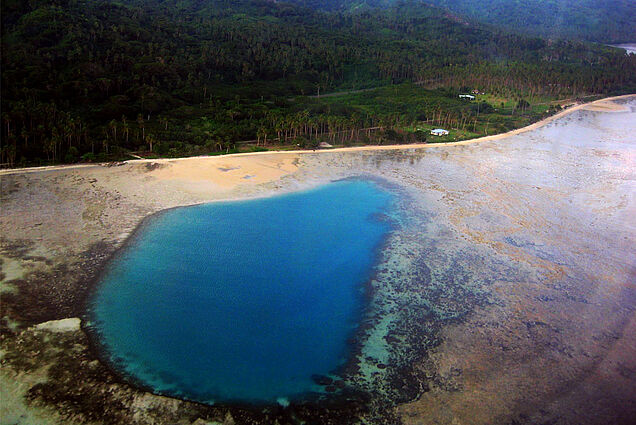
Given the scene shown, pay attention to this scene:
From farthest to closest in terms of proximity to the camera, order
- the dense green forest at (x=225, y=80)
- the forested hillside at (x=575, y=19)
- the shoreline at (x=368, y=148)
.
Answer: the forested hillside at (x=575, y=19) < the dense green forest at (x=225, y=80) < the shoreline at (x=368, y=148)

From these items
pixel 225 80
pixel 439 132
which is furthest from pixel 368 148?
pixel 225 80

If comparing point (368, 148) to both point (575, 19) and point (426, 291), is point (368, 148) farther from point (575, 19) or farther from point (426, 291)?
point (575, 19)

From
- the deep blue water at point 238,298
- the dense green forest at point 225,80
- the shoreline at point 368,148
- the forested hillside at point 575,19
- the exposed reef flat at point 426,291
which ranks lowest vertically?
the deep blue water at point 238,298

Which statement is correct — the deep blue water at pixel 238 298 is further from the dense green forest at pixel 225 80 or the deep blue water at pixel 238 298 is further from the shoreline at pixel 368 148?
the dense green forest at pixel 225 80

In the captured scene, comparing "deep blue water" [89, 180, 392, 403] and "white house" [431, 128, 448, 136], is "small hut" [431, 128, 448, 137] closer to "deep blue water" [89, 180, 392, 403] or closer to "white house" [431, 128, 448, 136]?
"white house" [431, 128, 448, 136]

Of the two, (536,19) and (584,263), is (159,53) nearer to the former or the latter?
(584,263)

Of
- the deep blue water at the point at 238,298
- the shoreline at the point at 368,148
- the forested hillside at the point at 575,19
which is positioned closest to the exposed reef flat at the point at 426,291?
the shoreline at the point at 368,148

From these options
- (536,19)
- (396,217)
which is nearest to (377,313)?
(396,217)
